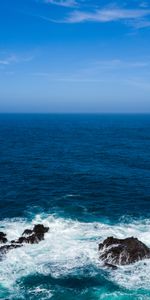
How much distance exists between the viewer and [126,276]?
145 feet

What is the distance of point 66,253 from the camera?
5034 cm

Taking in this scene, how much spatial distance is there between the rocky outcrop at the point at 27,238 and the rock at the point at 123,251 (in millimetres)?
9876

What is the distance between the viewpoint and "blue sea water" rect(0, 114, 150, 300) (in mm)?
42781

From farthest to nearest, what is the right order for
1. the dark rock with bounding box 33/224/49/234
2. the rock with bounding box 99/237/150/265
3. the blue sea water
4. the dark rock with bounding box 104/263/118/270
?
1. the dark rock with bounding box 33/224/49/234
2. the rock with bounding box 99/237/150/265
3. the dark rock with bounding box 104/263/118/270
4. the blue sea water

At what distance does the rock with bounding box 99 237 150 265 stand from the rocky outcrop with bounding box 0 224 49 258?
988cm

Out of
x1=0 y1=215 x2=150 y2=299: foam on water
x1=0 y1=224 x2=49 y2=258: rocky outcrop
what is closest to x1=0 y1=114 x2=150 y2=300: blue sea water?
x1=0 y1=215 x2=150 y2=299: foam on water

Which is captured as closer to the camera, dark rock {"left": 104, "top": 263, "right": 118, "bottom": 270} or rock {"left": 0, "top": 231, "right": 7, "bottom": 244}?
dark rock {"left": 104, "top": 263, "right": 118, "bottom": 270}

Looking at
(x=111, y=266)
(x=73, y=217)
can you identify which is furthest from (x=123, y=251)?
(x=73, y=217)

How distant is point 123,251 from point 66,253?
788 cm

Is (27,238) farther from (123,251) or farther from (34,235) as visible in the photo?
(123,251)

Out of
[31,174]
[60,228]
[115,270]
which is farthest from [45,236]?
[31,174]

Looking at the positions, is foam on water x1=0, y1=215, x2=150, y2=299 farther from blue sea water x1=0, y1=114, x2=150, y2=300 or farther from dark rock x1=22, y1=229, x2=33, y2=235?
dark rock x1=22, y1=229, x2=33, y2=235

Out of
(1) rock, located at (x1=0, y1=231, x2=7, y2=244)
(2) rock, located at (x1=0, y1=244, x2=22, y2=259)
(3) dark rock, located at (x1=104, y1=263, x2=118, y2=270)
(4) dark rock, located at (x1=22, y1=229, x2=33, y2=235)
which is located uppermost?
(4) dark rock, located at (x1=22, y1=229, x2=33, y2=235)

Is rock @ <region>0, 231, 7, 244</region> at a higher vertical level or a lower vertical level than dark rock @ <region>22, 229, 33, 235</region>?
lower
